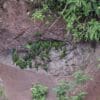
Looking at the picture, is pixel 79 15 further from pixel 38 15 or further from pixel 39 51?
pixel 39 51

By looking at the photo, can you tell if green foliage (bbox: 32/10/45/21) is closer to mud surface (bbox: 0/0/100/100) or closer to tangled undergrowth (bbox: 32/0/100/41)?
tangled undergrowth (bbox: 32/0/100/41)

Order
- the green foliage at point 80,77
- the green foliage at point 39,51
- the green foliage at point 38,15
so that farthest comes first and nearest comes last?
the green foliage at point 39,51 → the green foliage at point 38,15 → the green foliage at point 80,77

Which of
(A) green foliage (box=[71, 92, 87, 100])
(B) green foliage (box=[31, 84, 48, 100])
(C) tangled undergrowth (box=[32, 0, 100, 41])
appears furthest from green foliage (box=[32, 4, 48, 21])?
(A) green foliage (box=[71, 92, 87, 100])

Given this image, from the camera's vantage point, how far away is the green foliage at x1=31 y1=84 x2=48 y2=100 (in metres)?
4.50

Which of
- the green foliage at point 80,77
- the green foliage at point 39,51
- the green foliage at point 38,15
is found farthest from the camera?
the green foliage at point 39,51

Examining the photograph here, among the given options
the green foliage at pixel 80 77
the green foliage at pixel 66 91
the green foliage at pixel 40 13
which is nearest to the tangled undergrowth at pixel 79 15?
the green foliage at pixel 40 13

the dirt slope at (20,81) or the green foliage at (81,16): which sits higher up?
the green foliage at (81,16)

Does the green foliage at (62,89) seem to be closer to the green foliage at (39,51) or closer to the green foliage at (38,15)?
the green foliage at (39,51)

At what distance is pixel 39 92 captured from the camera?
450 centimetres

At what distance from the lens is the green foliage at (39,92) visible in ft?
14.8

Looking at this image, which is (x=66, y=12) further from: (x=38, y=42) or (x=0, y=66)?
(x=0, y=66)

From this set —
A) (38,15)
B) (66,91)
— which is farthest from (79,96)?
(38,15)

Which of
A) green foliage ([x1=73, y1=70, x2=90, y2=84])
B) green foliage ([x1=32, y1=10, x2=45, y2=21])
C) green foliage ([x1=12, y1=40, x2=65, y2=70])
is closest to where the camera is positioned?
green foliage ([x1=73, y1=70, x2=90, y2=84])

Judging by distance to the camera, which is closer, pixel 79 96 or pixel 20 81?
pixel 79 96
